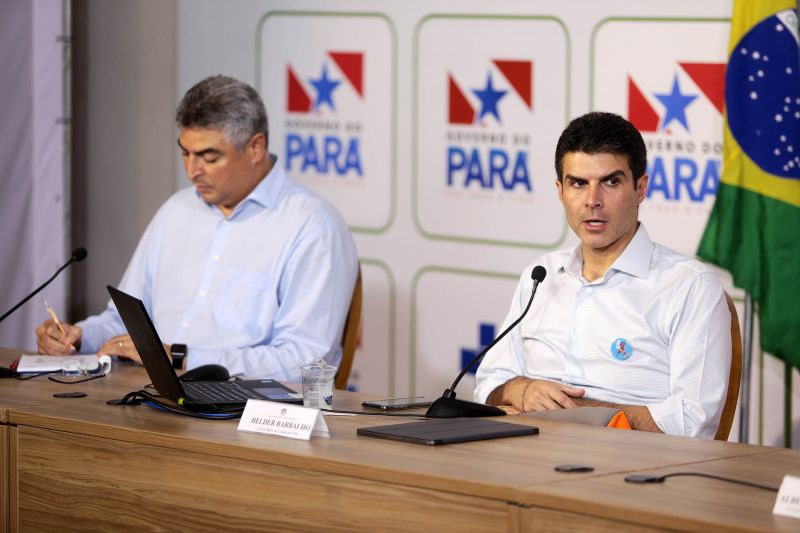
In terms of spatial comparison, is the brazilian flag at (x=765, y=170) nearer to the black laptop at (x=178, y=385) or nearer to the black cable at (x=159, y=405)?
the black laptop at (x=178, y=385)

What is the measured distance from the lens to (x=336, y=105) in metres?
4.98

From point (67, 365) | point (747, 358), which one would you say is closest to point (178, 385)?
point (67, 365)

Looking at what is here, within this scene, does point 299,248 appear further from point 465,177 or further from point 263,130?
point 465,177

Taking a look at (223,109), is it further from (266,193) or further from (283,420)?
(283,420)

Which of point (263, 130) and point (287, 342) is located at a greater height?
point (263, 130)

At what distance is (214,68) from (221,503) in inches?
127

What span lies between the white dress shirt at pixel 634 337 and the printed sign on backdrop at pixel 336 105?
1.66 metres

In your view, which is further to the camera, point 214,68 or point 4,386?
point 214,68

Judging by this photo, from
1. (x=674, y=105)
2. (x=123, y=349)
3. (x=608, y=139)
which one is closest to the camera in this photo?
(x=608, y=139)

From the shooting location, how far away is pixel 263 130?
384cm

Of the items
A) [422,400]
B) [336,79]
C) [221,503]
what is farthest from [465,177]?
[221,503]

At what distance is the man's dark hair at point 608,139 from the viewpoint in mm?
3107

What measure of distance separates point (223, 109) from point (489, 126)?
119 cm

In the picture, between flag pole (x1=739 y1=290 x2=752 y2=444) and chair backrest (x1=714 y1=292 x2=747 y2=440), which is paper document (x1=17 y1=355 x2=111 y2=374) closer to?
chair backrest (x1=714 y1=292 x2=747 y2=440)
